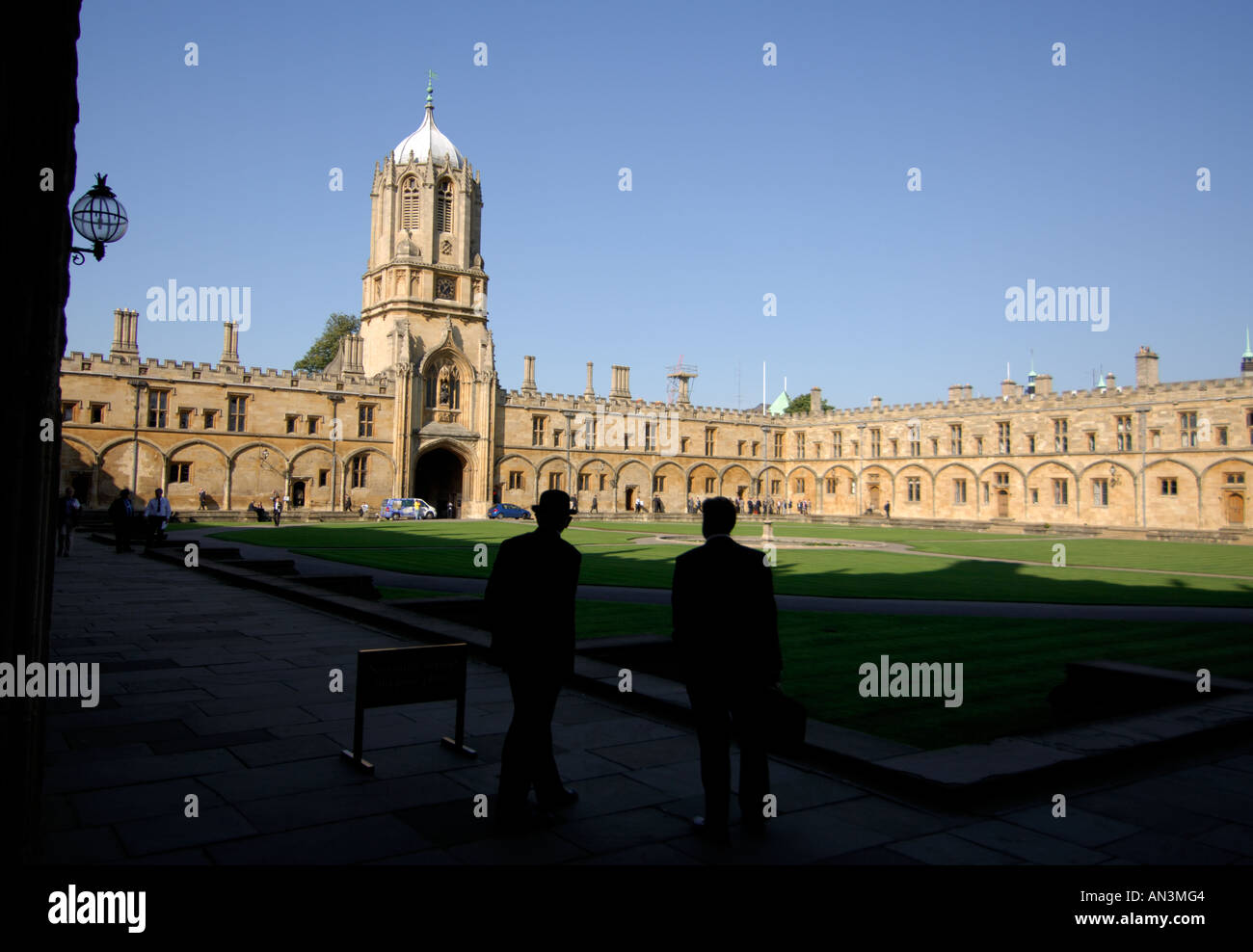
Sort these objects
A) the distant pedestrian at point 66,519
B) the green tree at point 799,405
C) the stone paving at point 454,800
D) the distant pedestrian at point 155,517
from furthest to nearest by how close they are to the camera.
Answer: the green tree at point 799,405 → the distant pedestrian at point 155,517 → the distant pedestrian at point 66,519 → the stone paving at point 454,800

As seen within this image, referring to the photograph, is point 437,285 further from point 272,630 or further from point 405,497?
point 272,630

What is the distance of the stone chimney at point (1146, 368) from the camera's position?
51.3 meters

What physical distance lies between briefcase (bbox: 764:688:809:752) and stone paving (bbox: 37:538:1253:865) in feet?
0.92

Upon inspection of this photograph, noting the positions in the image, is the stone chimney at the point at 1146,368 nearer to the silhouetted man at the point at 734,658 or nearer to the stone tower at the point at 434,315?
the stone tower at the point at 434,315

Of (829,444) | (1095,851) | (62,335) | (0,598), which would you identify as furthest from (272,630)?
(829,444)

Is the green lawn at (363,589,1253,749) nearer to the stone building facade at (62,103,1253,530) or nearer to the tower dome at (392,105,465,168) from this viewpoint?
the stone building facade at (62,103,1253,530)

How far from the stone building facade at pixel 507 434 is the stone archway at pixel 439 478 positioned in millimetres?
101

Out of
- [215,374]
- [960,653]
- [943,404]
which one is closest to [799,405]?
[943,404]

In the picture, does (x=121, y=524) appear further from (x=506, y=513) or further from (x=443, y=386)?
(x=443, y=386)

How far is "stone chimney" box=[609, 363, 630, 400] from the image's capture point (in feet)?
203

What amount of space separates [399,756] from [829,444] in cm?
6179

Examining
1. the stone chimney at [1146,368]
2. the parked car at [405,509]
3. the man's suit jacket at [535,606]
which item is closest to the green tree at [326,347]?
the parked car at [405,509]

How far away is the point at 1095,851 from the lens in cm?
419

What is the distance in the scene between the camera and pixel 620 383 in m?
62.2
